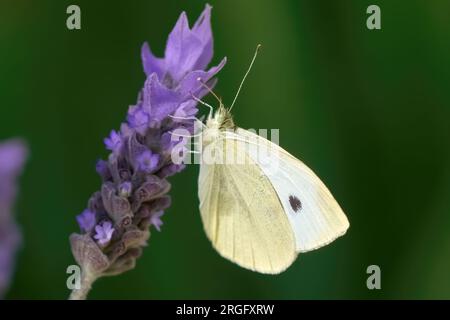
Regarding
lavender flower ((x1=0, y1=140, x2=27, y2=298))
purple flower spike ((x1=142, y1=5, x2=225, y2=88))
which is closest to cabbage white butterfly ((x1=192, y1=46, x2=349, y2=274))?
purple flower spike ((x1=142, y1=5, x2=225, y2=88))

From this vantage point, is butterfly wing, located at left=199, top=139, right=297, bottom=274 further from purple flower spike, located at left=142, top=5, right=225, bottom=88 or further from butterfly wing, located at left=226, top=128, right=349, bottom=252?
purple flower spike, located at left=142, top=5, right=225, bottom=88

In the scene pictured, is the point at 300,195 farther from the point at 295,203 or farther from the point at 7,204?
the point at 7,204

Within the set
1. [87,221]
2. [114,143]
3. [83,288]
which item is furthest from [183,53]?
[83,288]

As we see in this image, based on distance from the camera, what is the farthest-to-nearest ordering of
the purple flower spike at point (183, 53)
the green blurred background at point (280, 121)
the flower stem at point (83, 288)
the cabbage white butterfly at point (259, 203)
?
the green blurred background at point (280, 121) → the cabbage white butterfly at point (259, 203) → the purple flower spike at point (183, 53) → the flower stem at point (83, 288)

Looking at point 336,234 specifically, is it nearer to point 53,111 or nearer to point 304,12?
point 304,12

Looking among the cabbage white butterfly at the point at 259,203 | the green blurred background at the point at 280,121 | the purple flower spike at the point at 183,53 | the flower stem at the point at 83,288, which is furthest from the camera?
the green blurred background at the point at 280,121

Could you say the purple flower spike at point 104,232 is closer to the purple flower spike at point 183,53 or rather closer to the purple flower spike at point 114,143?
the purple flower spike at point 114,143

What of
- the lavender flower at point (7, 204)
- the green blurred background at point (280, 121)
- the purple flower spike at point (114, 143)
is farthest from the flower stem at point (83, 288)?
the green blurred background at point (280, 121)
